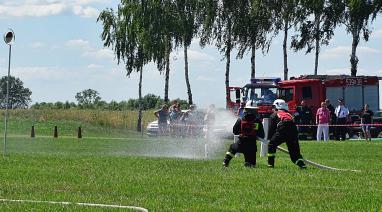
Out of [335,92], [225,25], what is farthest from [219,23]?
[335,92]

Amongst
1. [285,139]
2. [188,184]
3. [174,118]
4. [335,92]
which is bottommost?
[188,184]

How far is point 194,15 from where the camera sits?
5900cm

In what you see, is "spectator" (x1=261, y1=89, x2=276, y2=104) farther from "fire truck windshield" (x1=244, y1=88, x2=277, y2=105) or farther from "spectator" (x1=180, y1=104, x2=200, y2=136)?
"spectator" (x1=180, y1=104, x2=200, y2=136)

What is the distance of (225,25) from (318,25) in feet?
19.9

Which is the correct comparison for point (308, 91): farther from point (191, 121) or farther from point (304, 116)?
point (191, 121)

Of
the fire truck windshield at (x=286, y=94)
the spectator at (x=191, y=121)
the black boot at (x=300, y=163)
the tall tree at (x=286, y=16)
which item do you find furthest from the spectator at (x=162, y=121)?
the black boot at (x=300, y=163)

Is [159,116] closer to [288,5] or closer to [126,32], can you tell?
[288,5]

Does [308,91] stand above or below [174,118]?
above

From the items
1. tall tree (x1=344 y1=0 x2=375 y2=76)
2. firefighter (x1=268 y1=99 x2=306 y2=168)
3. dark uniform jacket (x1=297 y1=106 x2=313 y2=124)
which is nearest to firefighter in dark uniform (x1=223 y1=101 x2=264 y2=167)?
firefighter (x1=268 y1=99 x2=306 y2=168)

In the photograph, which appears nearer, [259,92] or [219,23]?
[259,92]

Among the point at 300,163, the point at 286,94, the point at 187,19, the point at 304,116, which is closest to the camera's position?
the point at 300,163

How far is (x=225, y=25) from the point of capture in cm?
5812

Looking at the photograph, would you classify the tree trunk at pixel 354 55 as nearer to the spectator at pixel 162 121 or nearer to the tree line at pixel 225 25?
the tree line at pixel 225 25

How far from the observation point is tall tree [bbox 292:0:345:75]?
5466cm
